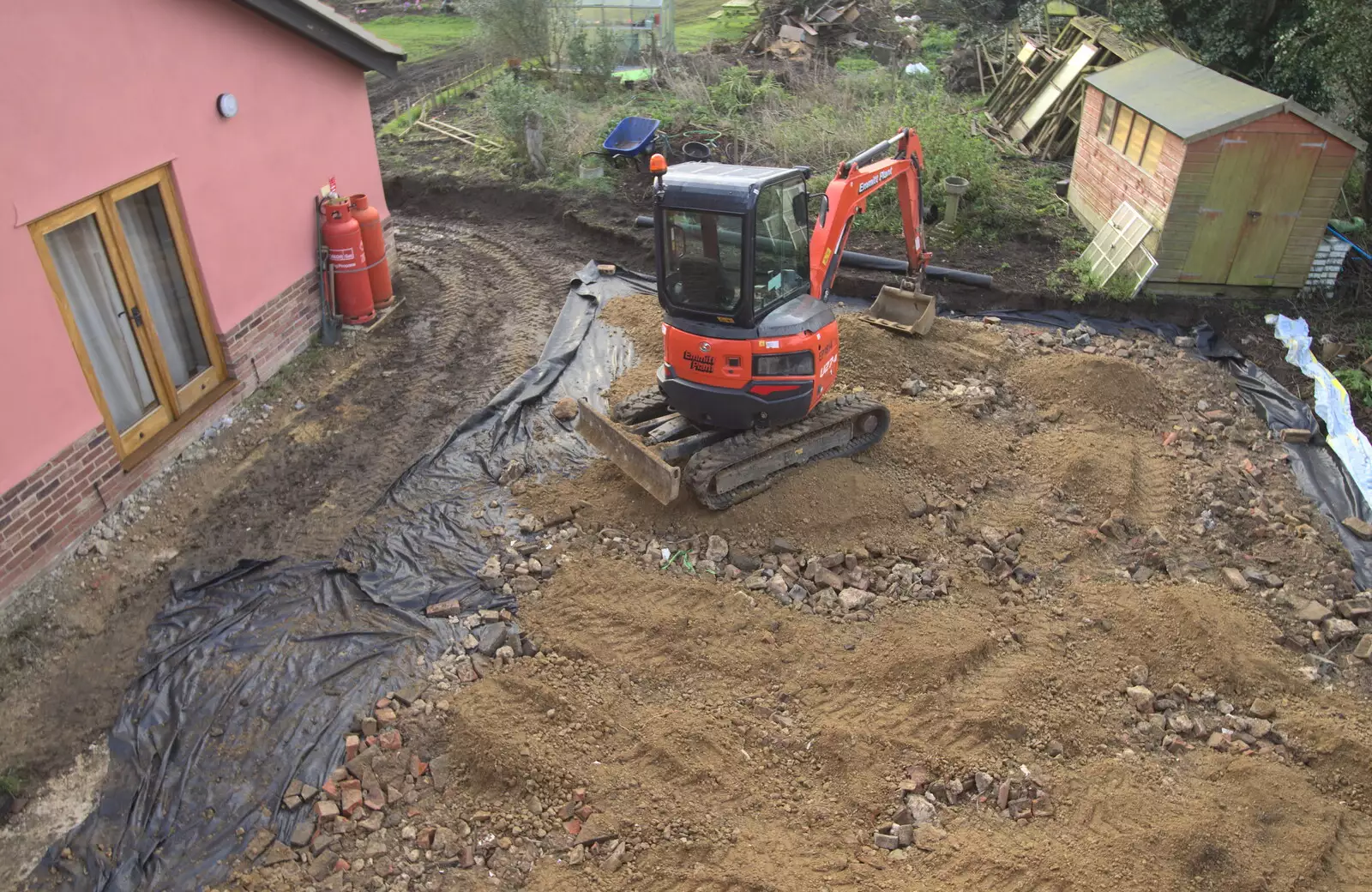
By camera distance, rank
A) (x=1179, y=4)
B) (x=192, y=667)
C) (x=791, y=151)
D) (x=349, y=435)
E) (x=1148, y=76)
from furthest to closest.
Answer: (x=791, y=151), (x=1179, y=4), (x=1148, y=76), (x=349, y=435), (x=192, y=667)

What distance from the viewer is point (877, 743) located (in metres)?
5.43

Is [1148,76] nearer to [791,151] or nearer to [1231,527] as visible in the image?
[791,151]

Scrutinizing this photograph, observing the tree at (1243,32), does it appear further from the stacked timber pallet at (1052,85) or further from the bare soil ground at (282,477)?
the bare soil ground at (282,477)

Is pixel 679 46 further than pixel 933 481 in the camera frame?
Yes

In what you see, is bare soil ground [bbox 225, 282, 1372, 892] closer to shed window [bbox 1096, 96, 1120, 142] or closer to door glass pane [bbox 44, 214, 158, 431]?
door glass pane [bbox 44, 214, 158, 431]

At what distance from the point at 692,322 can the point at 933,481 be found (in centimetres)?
252

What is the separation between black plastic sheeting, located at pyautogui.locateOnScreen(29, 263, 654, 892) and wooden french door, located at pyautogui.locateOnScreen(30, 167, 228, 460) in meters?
2.15

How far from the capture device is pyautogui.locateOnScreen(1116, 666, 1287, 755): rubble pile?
17.9 feet

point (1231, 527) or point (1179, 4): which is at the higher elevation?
point (1179, 4)

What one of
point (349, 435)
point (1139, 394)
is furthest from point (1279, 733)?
point (349, 435)

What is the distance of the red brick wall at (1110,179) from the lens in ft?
33.7

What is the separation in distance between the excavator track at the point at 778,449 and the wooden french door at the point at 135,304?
482cm

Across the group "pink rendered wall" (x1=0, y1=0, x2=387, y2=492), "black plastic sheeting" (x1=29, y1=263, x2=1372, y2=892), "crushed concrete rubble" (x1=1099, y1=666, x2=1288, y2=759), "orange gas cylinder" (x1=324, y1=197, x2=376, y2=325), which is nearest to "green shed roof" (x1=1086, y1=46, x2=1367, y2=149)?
"black plastic sheeting" (x1=29, y1=263, x2=1372, y2=892)

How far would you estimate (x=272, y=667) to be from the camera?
19.3 feet
